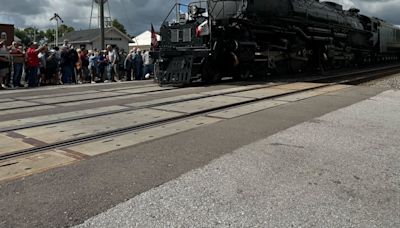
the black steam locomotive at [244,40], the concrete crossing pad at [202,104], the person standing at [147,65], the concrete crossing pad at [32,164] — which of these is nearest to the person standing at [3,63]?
the black steam locomotive at [244,40]

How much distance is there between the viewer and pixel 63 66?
1605 cm

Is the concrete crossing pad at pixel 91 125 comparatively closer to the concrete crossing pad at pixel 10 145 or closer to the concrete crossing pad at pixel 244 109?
the concrete crossing pad at pixel 10 145

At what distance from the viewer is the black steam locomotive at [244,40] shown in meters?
13.8

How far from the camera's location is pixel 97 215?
3.43 metres

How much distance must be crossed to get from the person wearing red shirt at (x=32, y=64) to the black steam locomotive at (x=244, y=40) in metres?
4.31

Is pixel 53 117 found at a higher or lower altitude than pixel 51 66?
lower

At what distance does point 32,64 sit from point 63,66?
1640 millimetres

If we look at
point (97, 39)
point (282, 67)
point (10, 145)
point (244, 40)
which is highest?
point (97, 39)

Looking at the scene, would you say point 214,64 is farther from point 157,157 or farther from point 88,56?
point 157,157

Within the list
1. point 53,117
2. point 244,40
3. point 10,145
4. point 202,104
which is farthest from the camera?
point 244,40

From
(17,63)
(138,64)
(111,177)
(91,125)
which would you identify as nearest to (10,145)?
(91,125)

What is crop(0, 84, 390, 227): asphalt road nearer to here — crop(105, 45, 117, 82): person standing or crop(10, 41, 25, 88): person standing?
crop(10, 41, 25, 88): person standing

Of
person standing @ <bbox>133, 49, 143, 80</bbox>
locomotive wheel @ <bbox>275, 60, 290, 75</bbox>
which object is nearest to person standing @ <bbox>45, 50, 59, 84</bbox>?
person standing @ <bbox>133, 49, 143, 80</bbox>

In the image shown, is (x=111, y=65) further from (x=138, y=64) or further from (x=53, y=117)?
(x=53, y=117)
